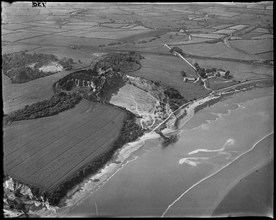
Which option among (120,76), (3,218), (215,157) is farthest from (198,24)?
(3,218)

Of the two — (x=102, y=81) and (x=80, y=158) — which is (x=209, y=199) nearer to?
(x=80, y=158)

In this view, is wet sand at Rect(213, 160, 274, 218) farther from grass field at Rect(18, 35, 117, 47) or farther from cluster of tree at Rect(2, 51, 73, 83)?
cluster of tree at Rect(2, 51, 73, 83)

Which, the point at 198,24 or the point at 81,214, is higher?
the point at 198,24

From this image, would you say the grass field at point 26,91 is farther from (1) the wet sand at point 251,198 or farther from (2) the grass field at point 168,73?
(1) the wet sand at point 251,198

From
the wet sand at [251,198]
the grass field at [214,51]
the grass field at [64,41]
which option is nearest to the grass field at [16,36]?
the grass field at [64,41]

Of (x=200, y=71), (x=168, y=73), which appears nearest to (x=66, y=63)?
(x=168, y=73)

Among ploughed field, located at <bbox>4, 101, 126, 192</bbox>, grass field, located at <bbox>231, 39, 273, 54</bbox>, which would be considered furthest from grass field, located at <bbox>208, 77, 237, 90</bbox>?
ploughed field, located at <bbox>4, 101, 126, 192</bbox>
